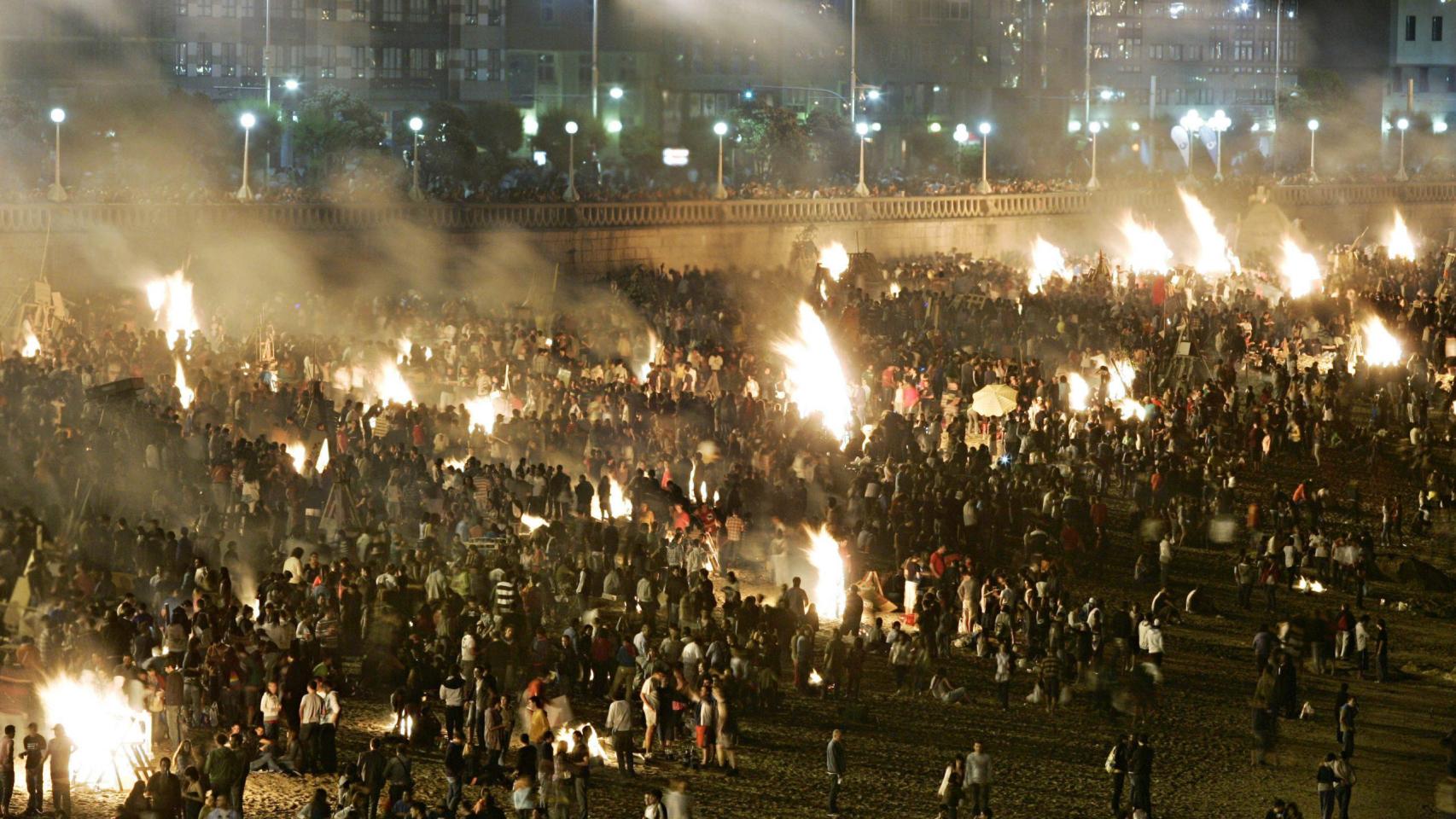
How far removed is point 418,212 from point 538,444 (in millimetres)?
23118

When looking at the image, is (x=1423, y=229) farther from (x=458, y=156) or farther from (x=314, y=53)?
(x=314, y=53)

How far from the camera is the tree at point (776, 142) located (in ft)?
286

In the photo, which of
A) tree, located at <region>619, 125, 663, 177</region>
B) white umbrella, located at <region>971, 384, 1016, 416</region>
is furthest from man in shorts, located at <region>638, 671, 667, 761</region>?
tree, located at <region>619, 125, 663, 177</region>

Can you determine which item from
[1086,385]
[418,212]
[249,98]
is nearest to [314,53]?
[249,98]

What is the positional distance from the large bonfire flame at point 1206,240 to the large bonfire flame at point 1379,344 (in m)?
20.1

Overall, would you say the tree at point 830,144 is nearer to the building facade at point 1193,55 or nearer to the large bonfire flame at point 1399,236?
the large bonfire flame at point 1399,236

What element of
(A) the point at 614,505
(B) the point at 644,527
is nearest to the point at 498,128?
(A) the point at 614,505

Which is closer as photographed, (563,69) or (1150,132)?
Answer: (563,69)

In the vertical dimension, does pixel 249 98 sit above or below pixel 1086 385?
above

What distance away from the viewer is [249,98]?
88.9m

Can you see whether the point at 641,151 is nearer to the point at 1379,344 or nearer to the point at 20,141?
the point at 20,141

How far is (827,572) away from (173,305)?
69.5 feet

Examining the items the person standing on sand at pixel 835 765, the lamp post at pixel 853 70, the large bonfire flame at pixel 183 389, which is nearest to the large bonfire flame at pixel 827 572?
the person standing on sand at pixel 835 765

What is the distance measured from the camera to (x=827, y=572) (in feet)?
84.5
